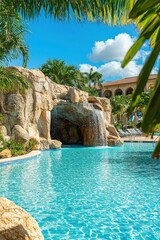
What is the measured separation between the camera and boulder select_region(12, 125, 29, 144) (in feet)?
54.1

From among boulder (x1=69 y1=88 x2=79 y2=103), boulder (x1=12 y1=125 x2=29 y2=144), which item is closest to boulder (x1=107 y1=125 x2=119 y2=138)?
boulder (x1=69 y1=88 x2=79 y2=103)

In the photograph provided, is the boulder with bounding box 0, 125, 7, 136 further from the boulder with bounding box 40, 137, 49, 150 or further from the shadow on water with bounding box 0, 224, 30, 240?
the shadow on water with bounding box 0, 224, 30, 240

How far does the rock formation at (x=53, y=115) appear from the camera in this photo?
17406 mm

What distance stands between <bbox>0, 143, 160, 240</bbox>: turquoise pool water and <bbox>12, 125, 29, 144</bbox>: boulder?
535 centimetres

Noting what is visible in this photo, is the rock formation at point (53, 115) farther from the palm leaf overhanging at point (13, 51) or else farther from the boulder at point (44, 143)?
the palm leaf overhanging at point (13, 51)

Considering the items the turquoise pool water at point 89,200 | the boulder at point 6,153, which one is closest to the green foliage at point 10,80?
the boulder at point 6,153

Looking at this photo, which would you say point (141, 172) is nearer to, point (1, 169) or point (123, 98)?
point (1, 169)

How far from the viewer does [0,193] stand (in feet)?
24.4

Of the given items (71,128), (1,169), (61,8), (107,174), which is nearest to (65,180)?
(107,174)

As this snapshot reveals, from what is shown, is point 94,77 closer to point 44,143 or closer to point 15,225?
point 44,143

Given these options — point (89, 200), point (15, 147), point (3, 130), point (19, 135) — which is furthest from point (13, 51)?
point (89, 200)

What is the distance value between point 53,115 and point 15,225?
23349 mm

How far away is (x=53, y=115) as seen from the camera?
26828 millimetres

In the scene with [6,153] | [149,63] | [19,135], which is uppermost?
[19,135]
